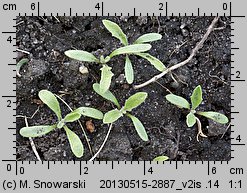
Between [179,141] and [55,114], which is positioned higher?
[55,114]

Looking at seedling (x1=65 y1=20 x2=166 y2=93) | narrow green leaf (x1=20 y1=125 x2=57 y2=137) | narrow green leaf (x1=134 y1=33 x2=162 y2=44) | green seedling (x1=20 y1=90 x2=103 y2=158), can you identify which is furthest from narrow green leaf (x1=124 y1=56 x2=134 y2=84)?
narrow green leaf (x1=20 y1=125 x2=57 y2=137)

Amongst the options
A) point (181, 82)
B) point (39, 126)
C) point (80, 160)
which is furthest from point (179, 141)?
point (39, 126)

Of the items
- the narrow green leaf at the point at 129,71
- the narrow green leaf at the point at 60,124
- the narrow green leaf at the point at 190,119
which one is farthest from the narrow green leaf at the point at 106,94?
the narrow green leaf at the point at 190,119

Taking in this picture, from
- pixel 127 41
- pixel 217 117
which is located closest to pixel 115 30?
pixel 127 41

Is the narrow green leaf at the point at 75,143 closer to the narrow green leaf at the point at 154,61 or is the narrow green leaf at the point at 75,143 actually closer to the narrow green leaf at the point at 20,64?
the narrow green leaf at the point at 20,64

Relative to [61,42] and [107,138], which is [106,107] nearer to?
[107,138]

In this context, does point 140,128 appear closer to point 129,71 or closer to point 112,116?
point 112,116

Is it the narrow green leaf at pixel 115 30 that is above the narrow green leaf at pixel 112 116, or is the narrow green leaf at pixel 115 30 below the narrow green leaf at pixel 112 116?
above
